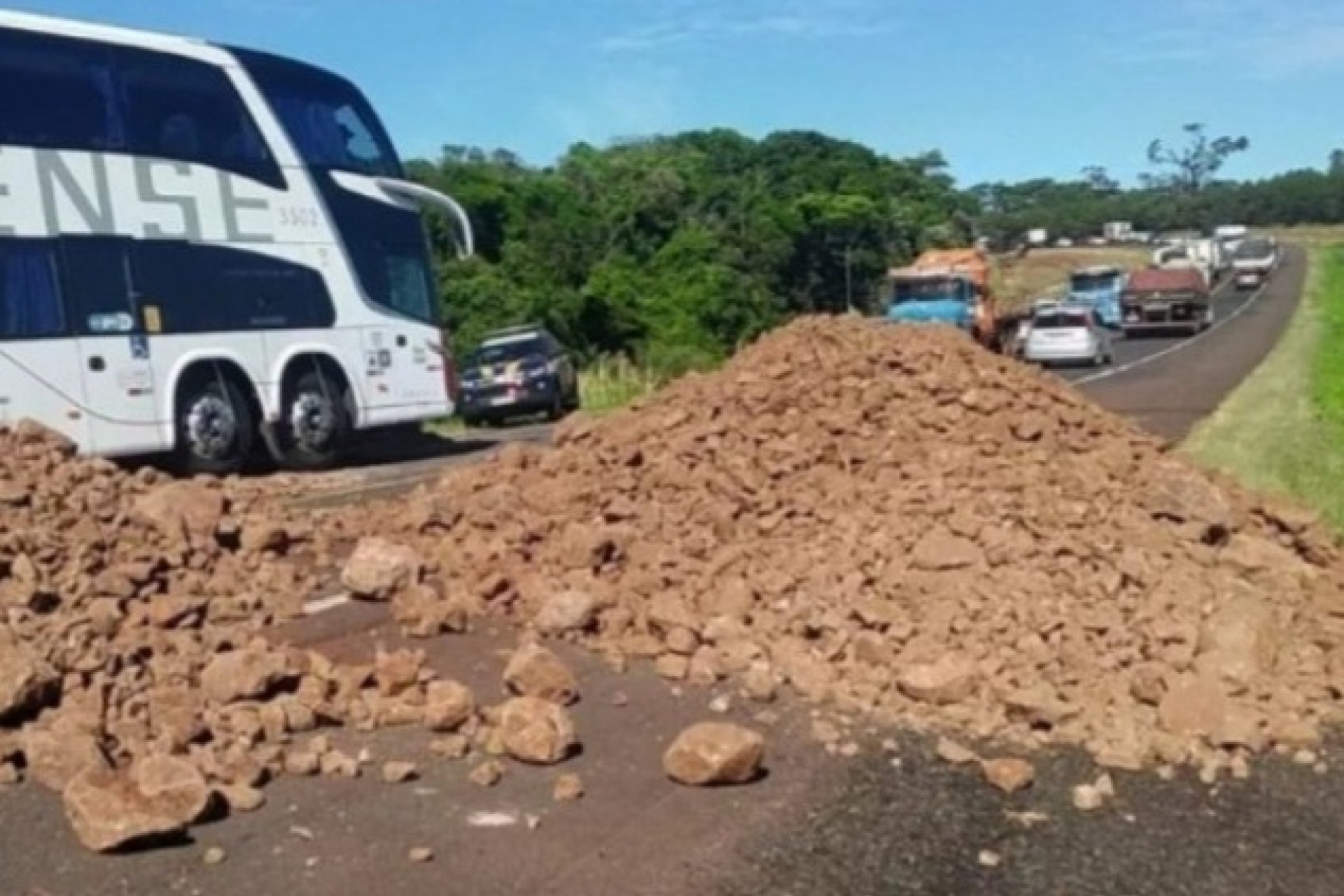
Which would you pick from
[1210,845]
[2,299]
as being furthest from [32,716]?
[2,299]

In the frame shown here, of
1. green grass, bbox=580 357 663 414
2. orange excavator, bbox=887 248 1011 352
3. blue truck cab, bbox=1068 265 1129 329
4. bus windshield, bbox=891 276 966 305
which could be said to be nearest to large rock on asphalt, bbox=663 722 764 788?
green grass, bbox=580 357 663 414

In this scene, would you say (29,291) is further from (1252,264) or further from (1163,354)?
(1252,264)

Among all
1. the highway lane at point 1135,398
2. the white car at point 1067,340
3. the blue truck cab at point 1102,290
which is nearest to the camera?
the highway lane at point 1135,398

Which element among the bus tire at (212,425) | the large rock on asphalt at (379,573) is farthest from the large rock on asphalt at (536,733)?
the bus tire at (212,425)

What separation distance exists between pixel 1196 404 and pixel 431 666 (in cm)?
2123

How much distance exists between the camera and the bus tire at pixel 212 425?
56.7 ft

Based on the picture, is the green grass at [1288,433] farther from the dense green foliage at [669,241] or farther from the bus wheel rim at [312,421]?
the dense green foliage at [669,241]

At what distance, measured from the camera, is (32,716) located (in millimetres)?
6434

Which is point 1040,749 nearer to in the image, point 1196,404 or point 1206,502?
point 1206,502

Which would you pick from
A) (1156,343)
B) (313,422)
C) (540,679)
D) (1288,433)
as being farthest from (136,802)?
(1156,343)

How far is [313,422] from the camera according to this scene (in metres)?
19.0

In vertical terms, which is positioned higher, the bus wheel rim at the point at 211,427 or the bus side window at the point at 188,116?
the bus side window at the point at 188,116

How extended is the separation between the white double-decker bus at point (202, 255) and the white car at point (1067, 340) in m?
26.0

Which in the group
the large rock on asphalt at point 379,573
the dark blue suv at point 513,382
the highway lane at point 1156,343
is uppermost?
the large rock on asphalt at point 379,573
